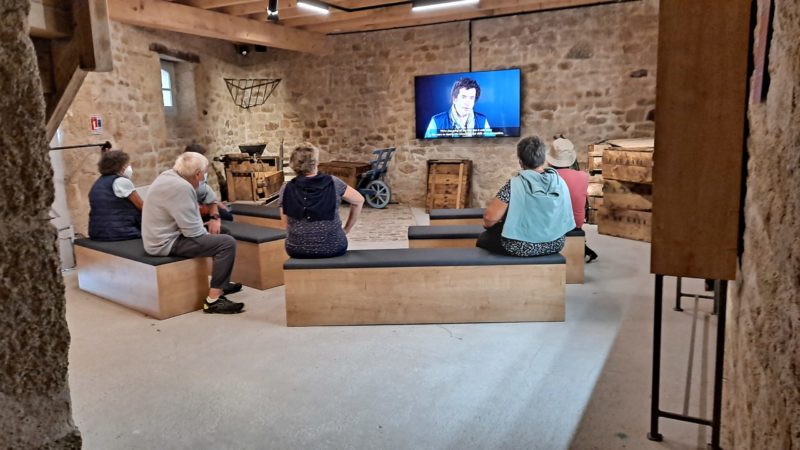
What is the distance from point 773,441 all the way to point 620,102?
22.9 ft

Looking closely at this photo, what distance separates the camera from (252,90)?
9.52m

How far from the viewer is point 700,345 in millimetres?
3240

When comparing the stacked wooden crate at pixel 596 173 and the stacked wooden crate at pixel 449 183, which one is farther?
the stacked wooden crate at pixel 449 183

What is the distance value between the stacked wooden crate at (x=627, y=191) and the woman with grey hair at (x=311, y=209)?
3511 millimetres

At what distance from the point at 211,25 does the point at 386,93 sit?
2.76 metres

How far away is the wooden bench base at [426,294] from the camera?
363 centimetres

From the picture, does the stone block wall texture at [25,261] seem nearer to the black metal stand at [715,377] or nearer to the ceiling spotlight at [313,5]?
the black metal stand at [715,377]

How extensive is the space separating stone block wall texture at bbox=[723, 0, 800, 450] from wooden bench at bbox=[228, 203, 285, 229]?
4.61m

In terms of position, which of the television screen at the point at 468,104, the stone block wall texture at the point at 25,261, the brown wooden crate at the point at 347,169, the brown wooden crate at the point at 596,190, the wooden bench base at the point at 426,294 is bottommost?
the wooden bench base at the point at 426,294

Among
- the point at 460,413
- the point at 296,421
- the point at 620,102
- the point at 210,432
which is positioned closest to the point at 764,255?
the point at 460,413

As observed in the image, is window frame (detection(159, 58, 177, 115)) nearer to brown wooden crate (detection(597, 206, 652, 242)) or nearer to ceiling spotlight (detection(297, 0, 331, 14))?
ceiling spotlight (detection(297, 0, 331, 14))

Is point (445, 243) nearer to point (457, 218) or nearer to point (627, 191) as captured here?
point (457, 218)

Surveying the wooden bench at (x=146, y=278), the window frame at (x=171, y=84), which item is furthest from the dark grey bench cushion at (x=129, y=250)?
the window frame at (x=171, y=84)

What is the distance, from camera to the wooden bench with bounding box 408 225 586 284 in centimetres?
451
